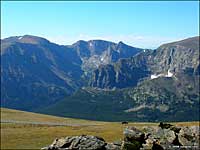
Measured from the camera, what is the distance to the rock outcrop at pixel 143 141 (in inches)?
2140

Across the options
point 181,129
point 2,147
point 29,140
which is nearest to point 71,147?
point 181,129

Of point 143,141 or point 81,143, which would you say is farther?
point 143,141

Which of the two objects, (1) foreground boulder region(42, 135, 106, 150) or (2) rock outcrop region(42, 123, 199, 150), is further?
(1) foreground boulder region(42, 135, 106, 150)

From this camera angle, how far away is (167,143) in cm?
5644

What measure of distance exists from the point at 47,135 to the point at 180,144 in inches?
2170

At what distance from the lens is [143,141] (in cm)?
5766

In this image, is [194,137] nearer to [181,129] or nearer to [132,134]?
[181,129]

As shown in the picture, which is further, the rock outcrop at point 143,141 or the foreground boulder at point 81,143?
the foreground boulder at point 81,143

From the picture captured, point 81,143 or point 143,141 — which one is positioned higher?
point 143,141

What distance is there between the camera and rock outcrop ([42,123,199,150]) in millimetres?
54344

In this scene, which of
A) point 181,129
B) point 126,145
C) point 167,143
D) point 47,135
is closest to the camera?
point 126,145

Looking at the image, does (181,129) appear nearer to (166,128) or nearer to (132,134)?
(166,128)

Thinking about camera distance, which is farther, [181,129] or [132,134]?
[181,129]

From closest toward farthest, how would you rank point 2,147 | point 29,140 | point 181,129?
point 181,129, point 2,147, point 29,140
